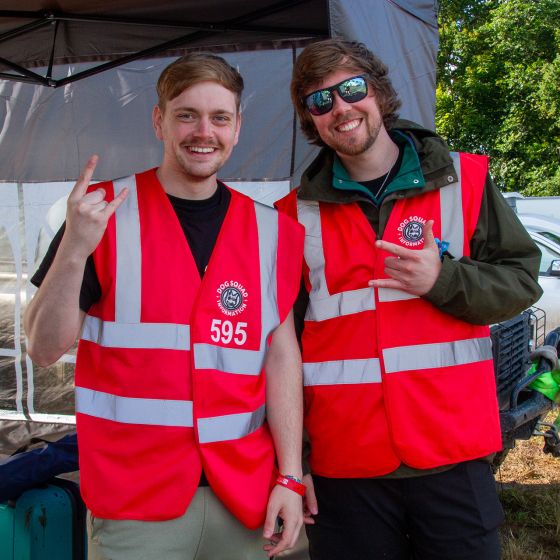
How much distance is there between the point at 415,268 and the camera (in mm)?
1926

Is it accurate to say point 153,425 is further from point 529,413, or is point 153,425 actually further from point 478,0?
point 478,0

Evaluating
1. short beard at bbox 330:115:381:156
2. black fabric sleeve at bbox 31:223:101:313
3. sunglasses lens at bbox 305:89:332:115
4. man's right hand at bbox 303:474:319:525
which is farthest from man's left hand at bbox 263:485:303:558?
sunglasses lens at bbox 305:89:332:115

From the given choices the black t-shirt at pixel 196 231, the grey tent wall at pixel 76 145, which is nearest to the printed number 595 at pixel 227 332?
the black t-shirt at pixel 196 231

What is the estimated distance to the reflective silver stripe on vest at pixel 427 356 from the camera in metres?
2.03

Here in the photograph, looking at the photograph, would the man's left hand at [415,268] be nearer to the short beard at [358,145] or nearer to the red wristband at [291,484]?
the short beard at [358,145]

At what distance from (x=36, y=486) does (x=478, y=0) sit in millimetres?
26016

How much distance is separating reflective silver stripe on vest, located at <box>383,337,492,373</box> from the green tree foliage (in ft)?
62.5

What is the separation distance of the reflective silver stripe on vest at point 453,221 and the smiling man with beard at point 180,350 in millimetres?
501

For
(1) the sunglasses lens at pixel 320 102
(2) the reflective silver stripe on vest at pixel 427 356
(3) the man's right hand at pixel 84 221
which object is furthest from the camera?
(1) the sunglasses lens at pixel 320 102

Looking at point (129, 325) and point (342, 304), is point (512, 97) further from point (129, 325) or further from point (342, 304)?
point (129, 325)

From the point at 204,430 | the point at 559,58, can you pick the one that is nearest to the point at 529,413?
Result: the point at 204,430

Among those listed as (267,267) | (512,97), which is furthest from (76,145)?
(512,97)

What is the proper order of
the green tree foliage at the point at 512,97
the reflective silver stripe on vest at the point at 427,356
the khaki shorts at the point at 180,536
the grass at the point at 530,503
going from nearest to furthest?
the khaki shorts at the point at 180,536, the reflective silver stripe on vest at the point at 427,356, the grass at the point at 530,503, the green tree foliage at the point at 512,97

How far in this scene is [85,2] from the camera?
12.0ft
